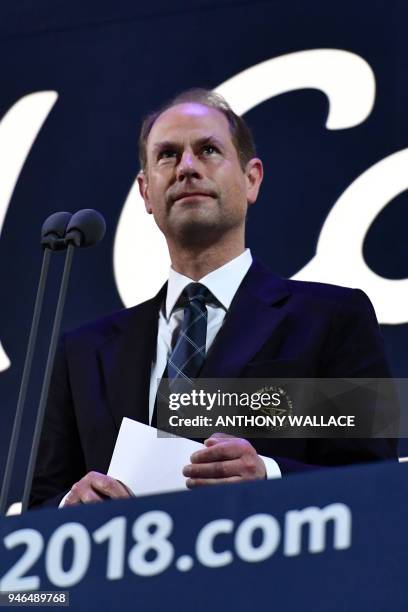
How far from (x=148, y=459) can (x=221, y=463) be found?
21cm

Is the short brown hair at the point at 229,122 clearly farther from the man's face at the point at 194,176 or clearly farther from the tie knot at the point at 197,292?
the tie knot at the point at 197,292

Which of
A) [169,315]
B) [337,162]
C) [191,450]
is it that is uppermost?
[337,162]

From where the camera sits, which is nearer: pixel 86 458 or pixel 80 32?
pixel 86 458

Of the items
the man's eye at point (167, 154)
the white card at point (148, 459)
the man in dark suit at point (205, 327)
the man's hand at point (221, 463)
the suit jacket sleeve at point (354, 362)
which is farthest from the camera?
the man's eye at point (167, 154)

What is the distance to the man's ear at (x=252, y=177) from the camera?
2.65 metres

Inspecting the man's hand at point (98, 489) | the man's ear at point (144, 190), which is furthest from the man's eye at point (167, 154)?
the man's hand at point (98, 489)

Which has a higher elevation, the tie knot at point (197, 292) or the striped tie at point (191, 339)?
the tie knot at point (197, 292)

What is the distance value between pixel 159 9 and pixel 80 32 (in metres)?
0.26

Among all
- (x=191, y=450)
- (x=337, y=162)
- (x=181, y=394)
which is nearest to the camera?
(x=191, y=450)

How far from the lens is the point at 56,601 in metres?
1.32

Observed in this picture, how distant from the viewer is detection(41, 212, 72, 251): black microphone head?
88.1 inches

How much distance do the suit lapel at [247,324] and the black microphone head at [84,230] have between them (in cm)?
30

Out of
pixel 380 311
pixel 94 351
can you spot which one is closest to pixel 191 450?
pixel 94 351

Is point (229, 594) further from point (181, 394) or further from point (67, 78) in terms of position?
point (67, 78)
